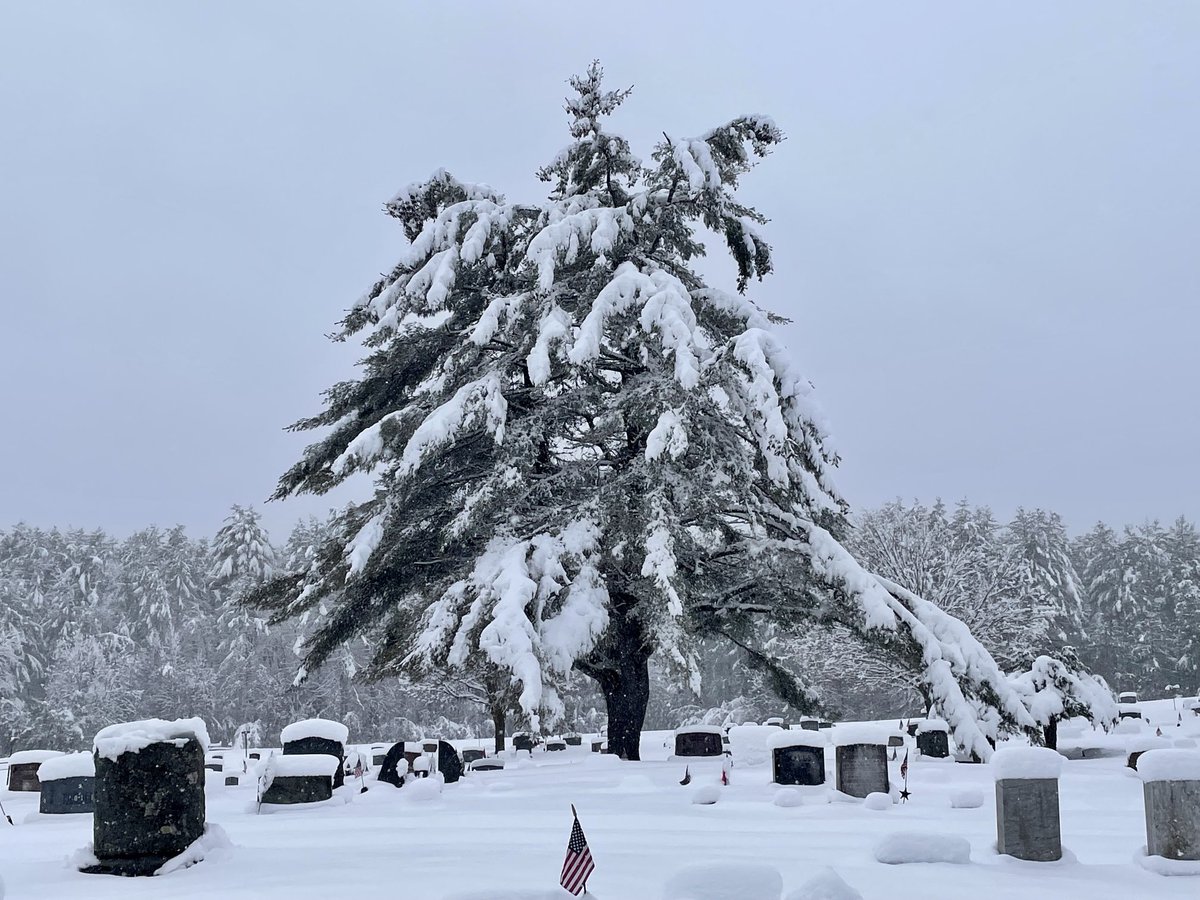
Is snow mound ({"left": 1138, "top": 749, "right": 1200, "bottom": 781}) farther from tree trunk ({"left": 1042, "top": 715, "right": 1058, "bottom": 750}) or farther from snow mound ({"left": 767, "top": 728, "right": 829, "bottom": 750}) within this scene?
tree trunk ({"left": 1042, "top": 715, "right": 1058, "bottom": 750})

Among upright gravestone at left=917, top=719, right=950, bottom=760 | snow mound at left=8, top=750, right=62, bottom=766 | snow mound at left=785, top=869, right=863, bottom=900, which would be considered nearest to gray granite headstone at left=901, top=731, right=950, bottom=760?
upright gravestone at left=917, top=719, right=950, bottom=760

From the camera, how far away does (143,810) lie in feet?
22.7

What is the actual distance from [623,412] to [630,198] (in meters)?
4.60

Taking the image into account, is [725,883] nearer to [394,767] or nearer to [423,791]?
[423,791]

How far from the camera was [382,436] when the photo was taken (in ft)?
50.3

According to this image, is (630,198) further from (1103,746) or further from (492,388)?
(1103,746)

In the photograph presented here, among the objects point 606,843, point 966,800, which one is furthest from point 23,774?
point 966,800

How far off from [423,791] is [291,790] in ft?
5.24

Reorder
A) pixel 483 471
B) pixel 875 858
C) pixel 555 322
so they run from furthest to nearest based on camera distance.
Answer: pixel 483 471, pixel 555 322, pixel 875 858

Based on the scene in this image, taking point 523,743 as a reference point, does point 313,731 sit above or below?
above

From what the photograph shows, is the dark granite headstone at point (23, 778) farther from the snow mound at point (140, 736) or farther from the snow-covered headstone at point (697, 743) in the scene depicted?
the snow mound at point (140, 736)

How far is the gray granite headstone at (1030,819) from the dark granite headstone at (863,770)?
162 inches

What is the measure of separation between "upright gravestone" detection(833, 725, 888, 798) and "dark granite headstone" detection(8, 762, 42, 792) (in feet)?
61.6

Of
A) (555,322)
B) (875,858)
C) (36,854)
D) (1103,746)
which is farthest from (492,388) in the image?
(1103,746)
